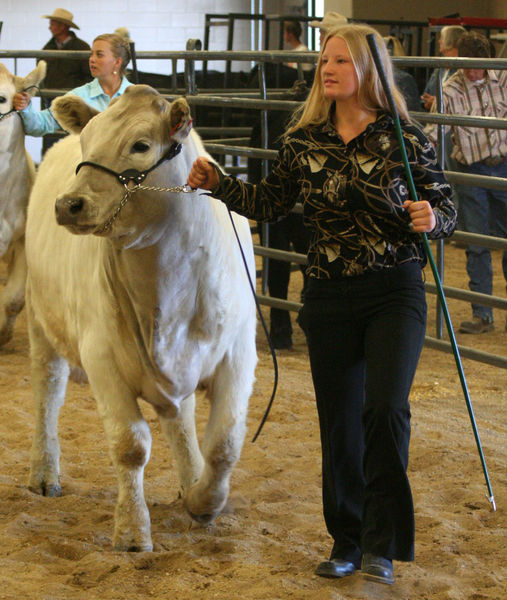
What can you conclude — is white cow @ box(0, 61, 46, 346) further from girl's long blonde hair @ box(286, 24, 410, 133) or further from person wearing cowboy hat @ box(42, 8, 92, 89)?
girl's long blonde hair @ box(286, 24, 410, 133)

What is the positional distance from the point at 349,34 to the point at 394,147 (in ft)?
1.23

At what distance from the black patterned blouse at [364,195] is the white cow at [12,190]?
3.75 metres

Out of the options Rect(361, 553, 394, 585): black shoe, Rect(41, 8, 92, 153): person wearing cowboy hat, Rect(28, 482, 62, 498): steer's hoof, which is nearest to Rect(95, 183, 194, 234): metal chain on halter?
Rect(361, 553, 394, 585): black shoe

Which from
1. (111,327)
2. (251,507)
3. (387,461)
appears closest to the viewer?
(387,461)

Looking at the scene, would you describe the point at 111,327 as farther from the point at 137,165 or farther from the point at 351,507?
the point at 351,507

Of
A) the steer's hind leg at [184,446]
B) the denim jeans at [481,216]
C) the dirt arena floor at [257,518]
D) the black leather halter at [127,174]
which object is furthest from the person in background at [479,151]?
the black leather halter at [127,174]

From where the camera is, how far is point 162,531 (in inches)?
139

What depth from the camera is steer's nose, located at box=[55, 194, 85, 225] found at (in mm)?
2725

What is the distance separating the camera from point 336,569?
294 cm

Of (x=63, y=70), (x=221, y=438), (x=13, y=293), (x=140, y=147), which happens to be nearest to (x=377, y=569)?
(x=221, y=438)

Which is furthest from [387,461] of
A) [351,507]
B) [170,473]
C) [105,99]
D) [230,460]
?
[105,99]

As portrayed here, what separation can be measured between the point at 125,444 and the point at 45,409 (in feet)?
3.14

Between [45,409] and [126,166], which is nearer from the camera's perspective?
[126,166]

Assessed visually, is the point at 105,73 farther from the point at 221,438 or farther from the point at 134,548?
the point at 134,548
